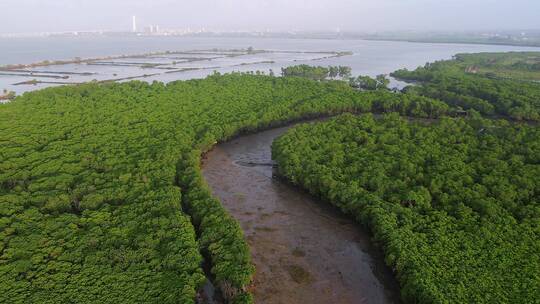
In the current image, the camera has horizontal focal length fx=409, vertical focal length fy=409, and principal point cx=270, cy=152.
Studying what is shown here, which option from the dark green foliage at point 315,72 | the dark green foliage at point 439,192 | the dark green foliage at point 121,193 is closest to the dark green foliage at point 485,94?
the dark green foliage at point 121,193

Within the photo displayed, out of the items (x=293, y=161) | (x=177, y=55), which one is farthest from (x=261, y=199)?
(x=177, y=55)

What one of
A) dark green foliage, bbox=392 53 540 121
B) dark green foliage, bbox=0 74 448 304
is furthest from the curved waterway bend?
dark green foliage, bbox=392 53 540 121

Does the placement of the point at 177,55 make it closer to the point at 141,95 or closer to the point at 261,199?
the point at 141,95

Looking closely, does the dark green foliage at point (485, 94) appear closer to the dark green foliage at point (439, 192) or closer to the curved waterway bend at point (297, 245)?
the dark green foliage at point (439, 192)

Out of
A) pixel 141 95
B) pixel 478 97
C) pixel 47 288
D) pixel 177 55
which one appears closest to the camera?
pixel 47 288

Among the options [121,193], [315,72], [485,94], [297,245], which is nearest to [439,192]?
[297,245]

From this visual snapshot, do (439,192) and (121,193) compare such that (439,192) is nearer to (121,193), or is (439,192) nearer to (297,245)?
(297,245)
